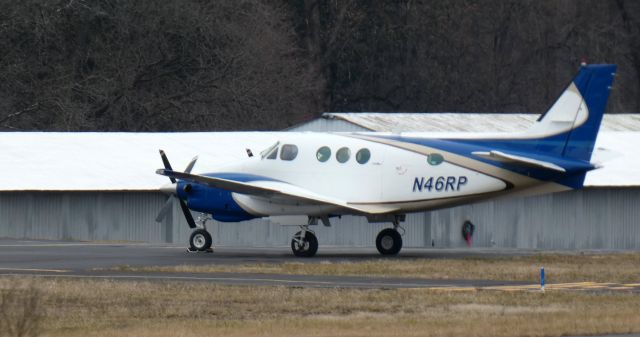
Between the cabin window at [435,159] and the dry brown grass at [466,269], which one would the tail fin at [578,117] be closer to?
the cabin window at [435,159]

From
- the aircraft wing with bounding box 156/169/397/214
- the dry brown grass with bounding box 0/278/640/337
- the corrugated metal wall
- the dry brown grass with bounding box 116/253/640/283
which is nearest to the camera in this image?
the dry brown grass with bounding box 0/278/640/337

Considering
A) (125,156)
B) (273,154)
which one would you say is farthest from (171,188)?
(125,156)

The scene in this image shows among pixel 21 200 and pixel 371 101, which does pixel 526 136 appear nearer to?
pixel 21 200

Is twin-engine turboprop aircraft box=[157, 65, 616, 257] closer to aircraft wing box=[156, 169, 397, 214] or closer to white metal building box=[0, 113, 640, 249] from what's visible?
aircraft wing box=[156, 169, 397, 214]

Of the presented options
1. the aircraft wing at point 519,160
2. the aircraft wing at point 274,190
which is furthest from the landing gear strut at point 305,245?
the aircraft wing at point 519,160

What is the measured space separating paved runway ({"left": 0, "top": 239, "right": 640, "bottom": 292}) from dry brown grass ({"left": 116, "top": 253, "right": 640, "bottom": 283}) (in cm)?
112

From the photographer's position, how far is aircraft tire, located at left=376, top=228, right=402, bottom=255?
38.7 meters

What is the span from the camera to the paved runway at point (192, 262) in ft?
93.5

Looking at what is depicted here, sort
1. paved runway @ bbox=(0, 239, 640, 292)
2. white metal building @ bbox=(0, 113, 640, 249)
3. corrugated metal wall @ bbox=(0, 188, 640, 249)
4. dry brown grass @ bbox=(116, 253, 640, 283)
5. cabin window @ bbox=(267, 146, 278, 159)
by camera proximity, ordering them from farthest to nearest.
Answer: corrugated metal wall @ bbox=(0, 188, 640, 249)
white metal building @ bbox=(0, 113, 640, 249)
cabin window @ bbox=(267, 146, 278, 159)
dry brown grass @ bbox=(116, 253, 640, 283)
paved runway @ bbox=(0, 239, 640, 292)

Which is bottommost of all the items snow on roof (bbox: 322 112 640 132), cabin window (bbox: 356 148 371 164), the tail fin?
cabin window (bbox: 356 148 371 164)

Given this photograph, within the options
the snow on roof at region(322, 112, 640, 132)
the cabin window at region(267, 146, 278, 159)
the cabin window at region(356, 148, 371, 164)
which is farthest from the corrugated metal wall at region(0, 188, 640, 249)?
the cabin window at region(356, 148, 371, 164)

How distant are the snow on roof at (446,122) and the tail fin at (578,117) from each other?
1667 centimetres

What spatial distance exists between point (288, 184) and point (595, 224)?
577 inches

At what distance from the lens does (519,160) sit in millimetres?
35625
